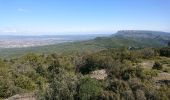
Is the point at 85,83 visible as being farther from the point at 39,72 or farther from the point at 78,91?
the point at 39,72

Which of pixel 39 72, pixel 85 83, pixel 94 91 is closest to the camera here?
pixel 94 91

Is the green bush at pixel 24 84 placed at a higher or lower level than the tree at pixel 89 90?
lower

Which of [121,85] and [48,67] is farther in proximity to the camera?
[48,67]

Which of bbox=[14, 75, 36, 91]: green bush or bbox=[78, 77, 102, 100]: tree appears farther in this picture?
bbox=[14, 75, 36, 91]: green bush

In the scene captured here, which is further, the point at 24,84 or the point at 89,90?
the point at 24,84

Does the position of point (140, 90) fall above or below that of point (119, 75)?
above

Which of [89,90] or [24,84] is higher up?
[89,90]

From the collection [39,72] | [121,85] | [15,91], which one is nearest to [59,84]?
[121,85]

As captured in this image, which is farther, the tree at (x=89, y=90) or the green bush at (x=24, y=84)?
the green bush at (x=24, y=84)

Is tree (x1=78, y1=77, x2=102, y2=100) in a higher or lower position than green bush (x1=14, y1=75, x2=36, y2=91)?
higher

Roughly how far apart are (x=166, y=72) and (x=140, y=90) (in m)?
25.1

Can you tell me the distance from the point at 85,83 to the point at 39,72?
3110cm

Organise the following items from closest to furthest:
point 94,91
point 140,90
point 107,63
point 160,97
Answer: point 160,97
point 140,90
point 94,91
point 107,63

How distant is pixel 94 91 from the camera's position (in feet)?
84.8
